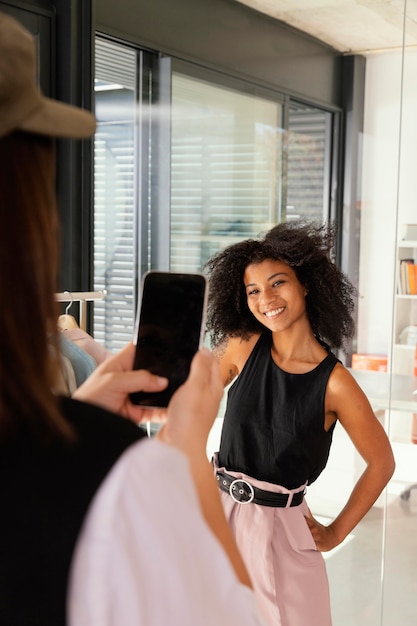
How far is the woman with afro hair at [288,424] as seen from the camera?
6.57ft

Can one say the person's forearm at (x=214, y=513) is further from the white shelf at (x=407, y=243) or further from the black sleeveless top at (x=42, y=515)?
the white shelf at (x=407, y=243)

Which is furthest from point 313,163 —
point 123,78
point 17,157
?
point 17,157

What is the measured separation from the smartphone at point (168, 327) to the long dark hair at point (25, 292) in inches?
15.3

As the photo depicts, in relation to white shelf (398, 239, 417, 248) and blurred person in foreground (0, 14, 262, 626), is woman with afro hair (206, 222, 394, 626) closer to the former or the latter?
white shelf (398, 239, 417, 248)

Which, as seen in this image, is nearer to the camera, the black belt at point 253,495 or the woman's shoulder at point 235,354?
the black belt at point 253,495

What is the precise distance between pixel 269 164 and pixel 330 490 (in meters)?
1.32

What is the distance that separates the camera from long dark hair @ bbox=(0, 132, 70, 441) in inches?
22.1

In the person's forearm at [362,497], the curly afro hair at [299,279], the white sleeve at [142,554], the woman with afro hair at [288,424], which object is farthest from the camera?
the curly afro hair at [299,279]

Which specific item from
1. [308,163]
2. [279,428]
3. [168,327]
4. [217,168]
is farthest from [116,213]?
[168,327]

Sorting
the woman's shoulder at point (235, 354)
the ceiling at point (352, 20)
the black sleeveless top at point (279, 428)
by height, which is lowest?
the black sleeveless top at point (279, 428)

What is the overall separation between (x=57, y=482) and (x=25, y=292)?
0.13m

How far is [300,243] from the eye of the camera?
225 cm

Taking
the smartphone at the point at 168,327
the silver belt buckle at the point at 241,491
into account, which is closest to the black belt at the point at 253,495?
the silver belt buckle at the point at 241,491

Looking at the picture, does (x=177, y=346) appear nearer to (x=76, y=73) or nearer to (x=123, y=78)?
(x=76, y=73)
